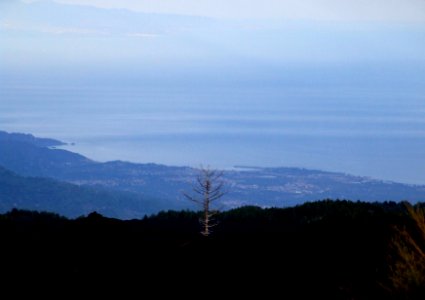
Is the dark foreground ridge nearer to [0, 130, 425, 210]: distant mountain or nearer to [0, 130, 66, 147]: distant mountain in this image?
[0, 130, 425, 210]: distant mountain

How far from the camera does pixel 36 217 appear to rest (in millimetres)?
32125

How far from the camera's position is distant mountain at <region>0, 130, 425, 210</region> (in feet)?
343

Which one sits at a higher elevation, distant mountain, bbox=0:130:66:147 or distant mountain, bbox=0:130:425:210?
distant mountain, bbox=0:130:66:147

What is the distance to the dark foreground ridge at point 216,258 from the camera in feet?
56.2

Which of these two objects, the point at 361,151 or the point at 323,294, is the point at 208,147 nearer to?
the point at 361,151

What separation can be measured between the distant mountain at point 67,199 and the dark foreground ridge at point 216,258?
69061mm

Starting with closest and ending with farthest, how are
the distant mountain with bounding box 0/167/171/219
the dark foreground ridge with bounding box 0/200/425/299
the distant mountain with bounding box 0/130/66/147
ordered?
the dark foreground ridge with bounding box 0/200/425/299 < the distant mountain with bounding box 0/167/171/219 < the distant mountain with bounding box 0/130/66/147

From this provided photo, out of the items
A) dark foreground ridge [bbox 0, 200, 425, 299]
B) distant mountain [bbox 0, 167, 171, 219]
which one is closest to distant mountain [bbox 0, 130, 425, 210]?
distant mountain [bbox 0, 167, 171, 219]

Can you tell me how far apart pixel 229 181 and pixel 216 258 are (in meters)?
96.7

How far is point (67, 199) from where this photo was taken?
96688 millimetres

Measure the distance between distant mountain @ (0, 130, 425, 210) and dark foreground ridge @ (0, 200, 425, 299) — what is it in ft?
236

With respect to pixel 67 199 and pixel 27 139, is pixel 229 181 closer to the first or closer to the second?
pixel 67 199

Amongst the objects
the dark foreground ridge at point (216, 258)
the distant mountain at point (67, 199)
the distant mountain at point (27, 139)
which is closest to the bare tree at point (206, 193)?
the dark foreground ridge at point (216, 258)

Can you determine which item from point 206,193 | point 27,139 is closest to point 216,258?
point 206,193
